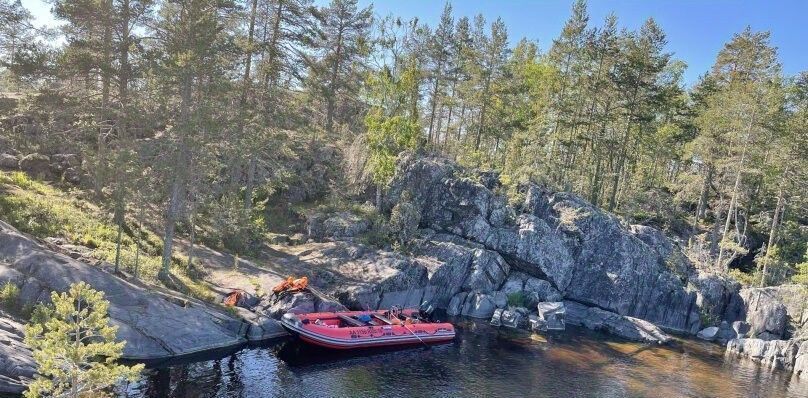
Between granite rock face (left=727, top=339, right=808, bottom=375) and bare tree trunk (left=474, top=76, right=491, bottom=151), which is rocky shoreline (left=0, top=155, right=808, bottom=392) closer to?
granite rock face (left=727, top=339, right=808, bottom=375)

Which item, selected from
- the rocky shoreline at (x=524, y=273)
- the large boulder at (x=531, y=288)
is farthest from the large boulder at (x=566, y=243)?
the large boulder at (x=531, y=288)

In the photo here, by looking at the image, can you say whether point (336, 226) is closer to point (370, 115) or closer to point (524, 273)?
point (370, 115)

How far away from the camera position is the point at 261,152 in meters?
35.4

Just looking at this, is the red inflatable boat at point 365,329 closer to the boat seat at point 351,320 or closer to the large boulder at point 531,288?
the boat seat at point 351,320

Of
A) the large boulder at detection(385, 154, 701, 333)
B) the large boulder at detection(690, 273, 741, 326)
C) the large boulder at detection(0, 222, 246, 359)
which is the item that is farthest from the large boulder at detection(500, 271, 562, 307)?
the large boulder at detection(0, 222, 246, 359)

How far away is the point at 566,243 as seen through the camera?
126 feet

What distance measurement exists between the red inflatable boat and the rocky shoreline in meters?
1.44

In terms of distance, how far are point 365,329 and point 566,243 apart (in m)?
19.3

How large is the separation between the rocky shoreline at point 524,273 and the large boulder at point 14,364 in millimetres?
10568

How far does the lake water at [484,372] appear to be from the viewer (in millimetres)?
19531

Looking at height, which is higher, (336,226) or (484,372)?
(336,226)

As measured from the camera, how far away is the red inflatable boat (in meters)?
24.6

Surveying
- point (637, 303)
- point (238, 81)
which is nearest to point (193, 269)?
point (238, 81)

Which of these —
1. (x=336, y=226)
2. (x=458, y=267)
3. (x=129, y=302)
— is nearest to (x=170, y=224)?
(x=129, y=302)
